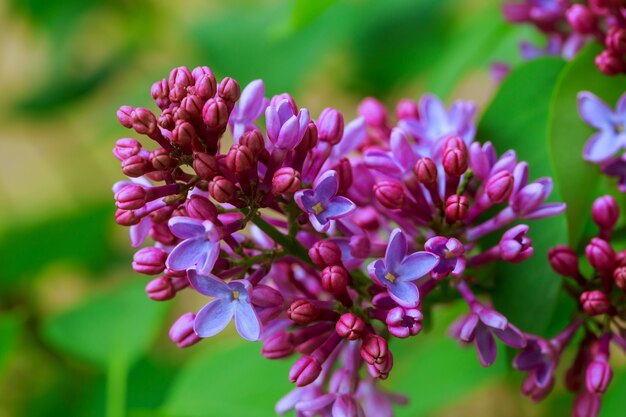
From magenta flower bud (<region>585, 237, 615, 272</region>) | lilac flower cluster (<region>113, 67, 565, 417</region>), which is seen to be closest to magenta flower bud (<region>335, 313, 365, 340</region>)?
lilac flower cluster (<region>113, 67, 565, 417</region>)

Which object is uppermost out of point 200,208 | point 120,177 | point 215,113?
point 215,113

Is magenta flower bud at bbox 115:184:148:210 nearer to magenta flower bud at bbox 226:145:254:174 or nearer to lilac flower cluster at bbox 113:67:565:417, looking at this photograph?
lilac flower cluster at bbox 113:67:565:417

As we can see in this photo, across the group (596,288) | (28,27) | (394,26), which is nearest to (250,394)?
(596,288)

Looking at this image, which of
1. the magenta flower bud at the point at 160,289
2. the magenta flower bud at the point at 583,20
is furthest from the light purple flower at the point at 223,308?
the magenta flower bud at the point at 583,20

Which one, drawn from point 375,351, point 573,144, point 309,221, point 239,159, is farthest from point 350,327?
point 573,144

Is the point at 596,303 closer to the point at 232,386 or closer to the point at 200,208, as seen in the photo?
the point at 200,208

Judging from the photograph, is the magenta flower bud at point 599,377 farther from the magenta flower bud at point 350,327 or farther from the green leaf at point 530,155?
the magenta flower bud at point 350,327
